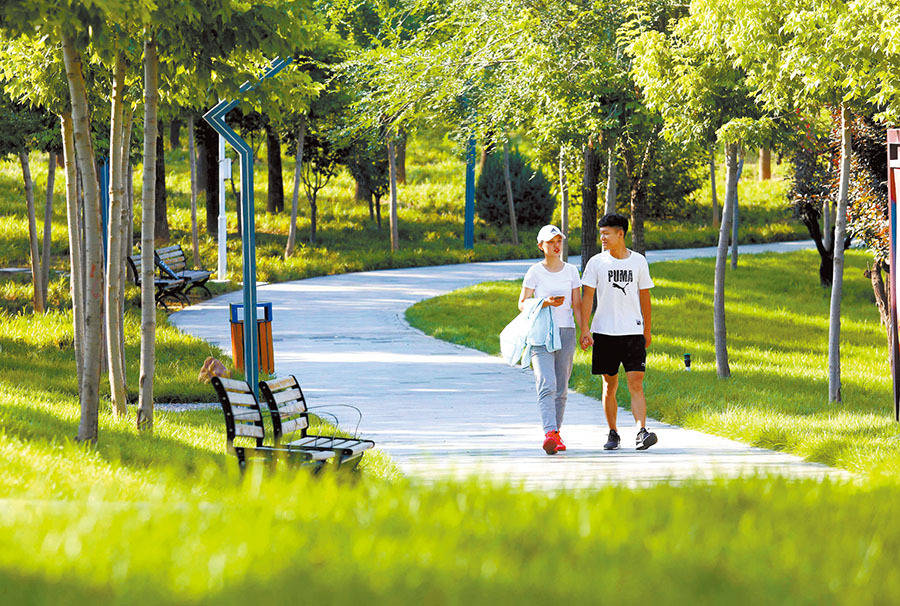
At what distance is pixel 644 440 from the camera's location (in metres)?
8.82

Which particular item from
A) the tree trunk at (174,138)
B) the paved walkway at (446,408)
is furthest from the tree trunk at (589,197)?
the tree trunk at (174,138)

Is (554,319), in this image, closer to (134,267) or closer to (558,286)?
(558,286)

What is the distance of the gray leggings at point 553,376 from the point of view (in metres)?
8.59

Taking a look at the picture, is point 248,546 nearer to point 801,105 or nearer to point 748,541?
point 748,541

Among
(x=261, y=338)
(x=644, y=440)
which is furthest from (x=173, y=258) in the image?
(x=644, y=440)

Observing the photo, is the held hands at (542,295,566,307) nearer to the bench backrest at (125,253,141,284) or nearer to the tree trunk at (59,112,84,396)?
the tree trunk at (59,112,84,396)

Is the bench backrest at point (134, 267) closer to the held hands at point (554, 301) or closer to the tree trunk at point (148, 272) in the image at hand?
the tree trunk at point (148, 272)

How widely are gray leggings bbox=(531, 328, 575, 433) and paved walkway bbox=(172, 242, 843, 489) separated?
0.32 metres

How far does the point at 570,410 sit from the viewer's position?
36.1 feet

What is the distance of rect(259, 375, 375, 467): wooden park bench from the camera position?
22.7ft

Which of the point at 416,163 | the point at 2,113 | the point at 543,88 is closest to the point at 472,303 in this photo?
the point at 543,88

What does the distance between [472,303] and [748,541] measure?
1772cm

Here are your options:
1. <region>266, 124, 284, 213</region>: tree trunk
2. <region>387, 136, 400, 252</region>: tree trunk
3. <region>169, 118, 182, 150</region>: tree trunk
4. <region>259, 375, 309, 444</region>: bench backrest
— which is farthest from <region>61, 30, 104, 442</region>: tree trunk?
<region>169, 118, 182, 150</region>: tree trunk

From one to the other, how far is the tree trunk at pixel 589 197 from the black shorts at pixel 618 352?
9273 mm
